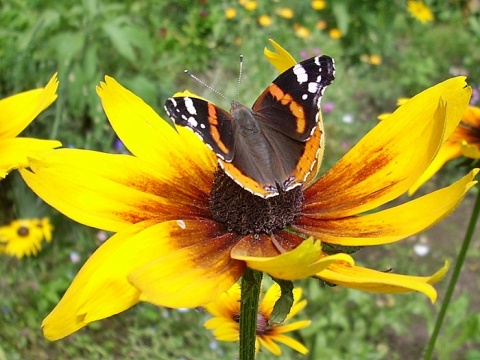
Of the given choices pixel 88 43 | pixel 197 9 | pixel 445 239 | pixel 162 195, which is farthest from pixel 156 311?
pixel 197 9

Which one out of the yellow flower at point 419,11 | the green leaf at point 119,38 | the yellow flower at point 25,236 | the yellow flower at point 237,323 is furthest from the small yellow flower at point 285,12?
the yellow flower at point 237,323

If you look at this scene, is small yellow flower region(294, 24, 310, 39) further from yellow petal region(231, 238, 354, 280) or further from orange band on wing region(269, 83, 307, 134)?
yellow petal region(231, 238, 354, 280)

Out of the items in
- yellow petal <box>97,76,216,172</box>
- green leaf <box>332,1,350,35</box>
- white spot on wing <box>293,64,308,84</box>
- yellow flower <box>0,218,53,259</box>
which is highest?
white spot on wing <box>293,64,308,84</box>

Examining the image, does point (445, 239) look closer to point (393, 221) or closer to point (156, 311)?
point (156, 311)

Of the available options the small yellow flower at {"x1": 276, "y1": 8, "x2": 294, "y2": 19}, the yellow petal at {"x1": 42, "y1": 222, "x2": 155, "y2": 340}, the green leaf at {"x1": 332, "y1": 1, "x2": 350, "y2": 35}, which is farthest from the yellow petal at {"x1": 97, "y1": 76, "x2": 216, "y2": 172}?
the small yellow flower at {"x1": 276, "y1": 8, "x2": 294, "y2": 19}

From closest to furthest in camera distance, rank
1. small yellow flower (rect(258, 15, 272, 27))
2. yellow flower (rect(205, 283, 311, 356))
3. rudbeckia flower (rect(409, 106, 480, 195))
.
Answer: yellow flower (rect(205, 283, 311, 356))
rudbeckia flower (rect(409, 106, 480, 195))
small yellow flower (rect(258, 15, 272, 27))

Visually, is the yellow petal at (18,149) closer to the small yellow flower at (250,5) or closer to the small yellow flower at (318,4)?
the small yellow flower at (250,5)

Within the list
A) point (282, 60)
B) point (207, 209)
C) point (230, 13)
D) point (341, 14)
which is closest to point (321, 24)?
point (341, 14)
